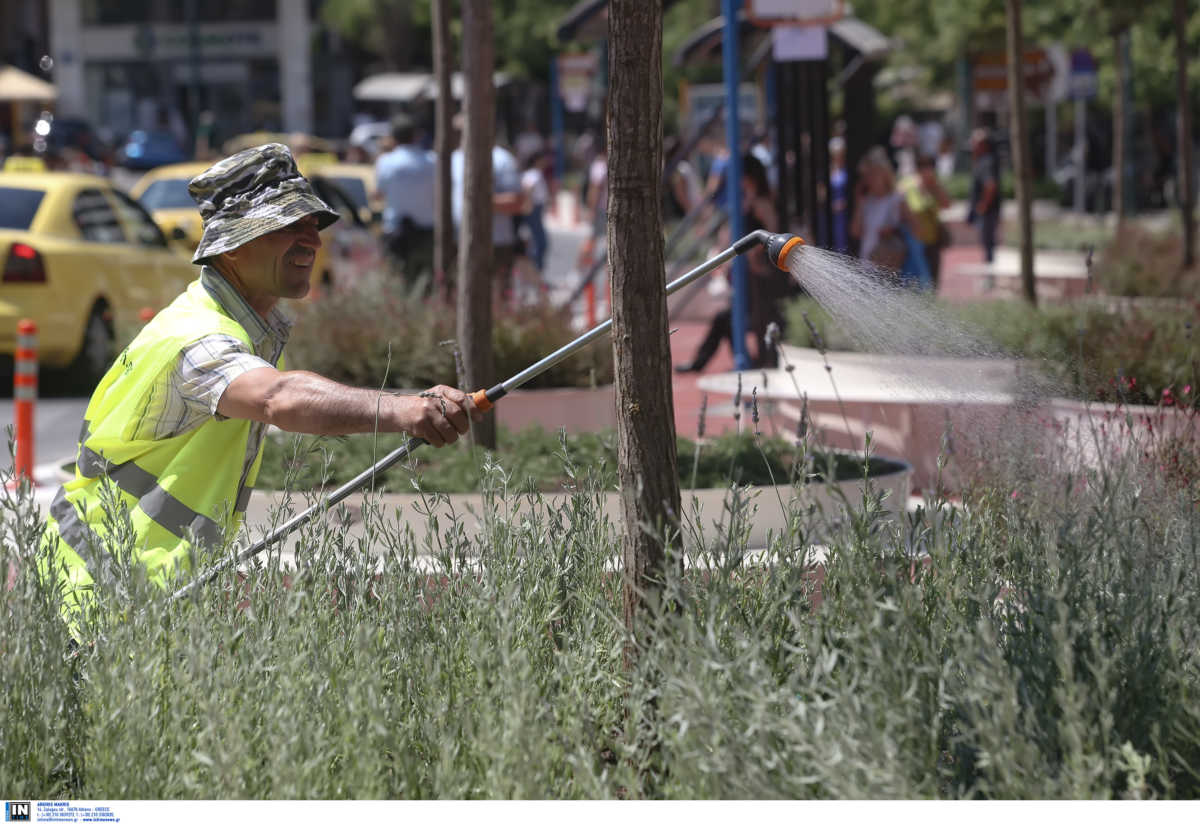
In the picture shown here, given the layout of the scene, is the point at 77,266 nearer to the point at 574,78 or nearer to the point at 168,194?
the point at 168,194

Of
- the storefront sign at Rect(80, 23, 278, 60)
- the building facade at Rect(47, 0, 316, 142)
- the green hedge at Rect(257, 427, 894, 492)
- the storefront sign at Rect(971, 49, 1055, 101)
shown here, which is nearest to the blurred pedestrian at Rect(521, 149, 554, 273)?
the green hedge at Rect(257, 427, 894, 492)

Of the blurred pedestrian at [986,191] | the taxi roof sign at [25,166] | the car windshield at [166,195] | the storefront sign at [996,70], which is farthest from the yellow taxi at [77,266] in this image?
the storefront sign at [996,70]

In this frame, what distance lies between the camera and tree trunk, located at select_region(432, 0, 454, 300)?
10359 millimetres

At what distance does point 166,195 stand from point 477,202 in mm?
13466

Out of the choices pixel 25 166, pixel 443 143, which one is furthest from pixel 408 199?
pixel 443 143

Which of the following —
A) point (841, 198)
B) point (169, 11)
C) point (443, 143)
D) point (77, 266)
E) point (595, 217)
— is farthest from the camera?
point (169, 11)

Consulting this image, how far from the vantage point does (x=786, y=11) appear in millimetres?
12391

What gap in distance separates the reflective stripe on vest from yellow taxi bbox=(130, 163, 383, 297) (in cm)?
1153

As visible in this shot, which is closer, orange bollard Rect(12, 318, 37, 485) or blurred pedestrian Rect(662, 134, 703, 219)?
orange bollard Rect(12, 318, 37, 485)

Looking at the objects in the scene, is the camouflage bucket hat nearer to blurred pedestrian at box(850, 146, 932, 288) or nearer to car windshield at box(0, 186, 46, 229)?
car windshield at box(0, 186, 46, 229)

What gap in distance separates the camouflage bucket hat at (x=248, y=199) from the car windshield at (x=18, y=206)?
32.6 feet

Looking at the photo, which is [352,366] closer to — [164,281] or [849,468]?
[849,468]

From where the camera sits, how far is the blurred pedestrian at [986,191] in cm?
2286

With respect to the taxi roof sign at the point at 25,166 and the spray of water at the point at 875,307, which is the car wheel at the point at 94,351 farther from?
the spray of water at the point at 875,307
